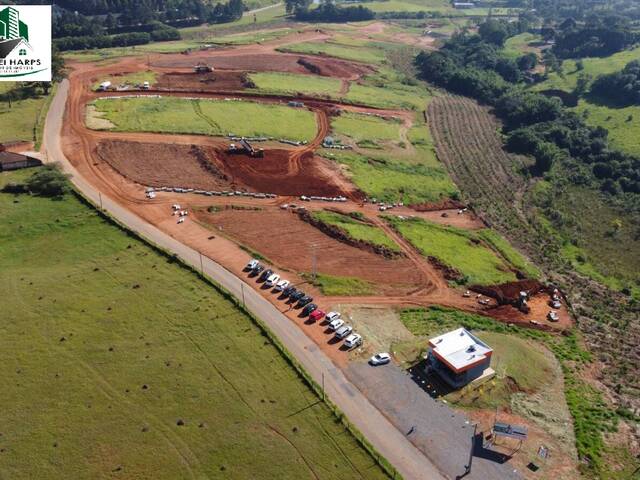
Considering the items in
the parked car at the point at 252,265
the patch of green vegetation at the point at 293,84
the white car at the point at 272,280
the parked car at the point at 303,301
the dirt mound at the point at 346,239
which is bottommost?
the parked car at the point at 303,301

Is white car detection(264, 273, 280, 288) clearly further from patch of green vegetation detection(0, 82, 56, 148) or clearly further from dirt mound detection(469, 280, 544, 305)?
patch of green vegetation detection(0, 82, 56, 148)

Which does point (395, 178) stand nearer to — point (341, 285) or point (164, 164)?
point (341, 285)

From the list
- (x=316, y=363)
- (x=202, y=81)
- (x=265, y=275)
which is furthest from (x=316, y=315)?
(x=202, y=81)

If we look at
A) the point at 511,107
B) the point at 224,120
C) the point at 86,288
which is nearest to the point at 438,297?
the point at 86,288

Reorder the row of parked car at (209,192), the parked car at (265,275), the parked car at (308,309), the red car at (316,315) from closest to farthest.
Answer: the red car at (316,315), the parked car at (308,309), the parked car at (265,275), the row of parked car at (209,192)

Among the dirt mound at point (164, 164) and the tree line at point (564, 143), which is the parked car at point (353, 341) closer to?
the dirt mound at point (164, 164)

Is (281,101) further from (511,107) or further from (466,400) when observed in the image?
(466,400)

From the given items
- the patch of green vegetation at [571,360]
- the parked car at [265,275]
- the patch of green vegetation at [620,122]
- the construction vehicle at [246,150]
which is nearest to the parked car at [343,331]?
the patch of green vegetation at [571,360]
